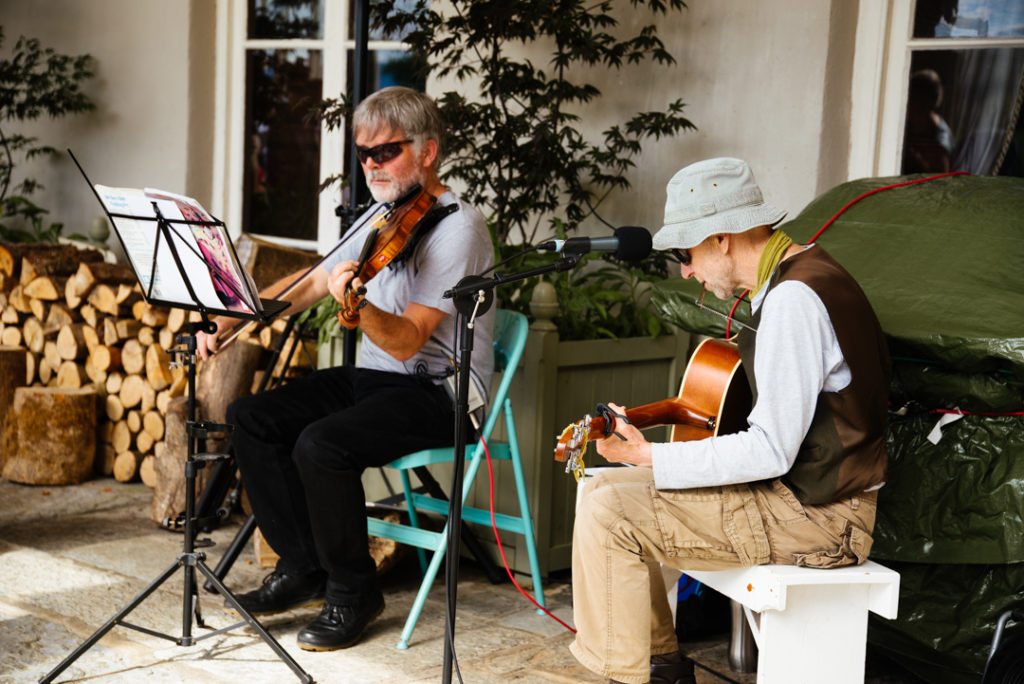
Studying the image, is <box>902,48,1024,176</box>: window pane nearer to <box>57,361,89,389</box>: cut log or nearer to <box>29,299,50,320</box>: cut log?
<box>57,361,89,389</box>: cut log

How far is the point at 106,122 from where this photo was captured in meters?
6.01

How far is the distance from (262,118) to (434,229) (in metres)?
2.93

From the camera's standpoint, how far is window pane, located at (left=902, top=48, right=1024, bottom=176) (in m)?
3.69

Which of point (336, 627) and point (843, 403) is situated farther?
point (336, 627)

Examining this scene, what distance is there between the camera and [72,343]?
4883 millimetres

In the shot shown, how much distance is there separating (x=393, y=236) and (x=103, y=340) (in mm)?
2405

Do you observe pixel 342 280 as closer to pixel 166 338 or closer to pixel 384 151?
pixel 384 151

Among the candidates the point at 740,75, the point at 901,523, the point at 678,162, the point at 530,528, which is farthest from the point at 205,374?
the point at 901,523

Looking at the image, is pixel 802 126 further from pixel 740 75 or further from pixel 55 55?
pixel 55 55

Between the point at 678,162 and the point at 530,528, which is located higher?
the point at 678,162

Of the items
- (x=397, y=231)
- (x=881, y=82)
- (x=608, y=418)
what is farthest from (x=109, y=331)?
(x=881, y=82)

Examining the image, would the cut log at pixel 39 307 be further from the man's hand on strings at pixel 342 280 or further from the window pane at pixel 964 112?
the window pane at pixel 964 112

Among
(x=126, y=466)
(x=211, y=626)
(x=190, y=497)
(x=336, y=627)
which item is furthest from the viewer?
(x=126, y=466)

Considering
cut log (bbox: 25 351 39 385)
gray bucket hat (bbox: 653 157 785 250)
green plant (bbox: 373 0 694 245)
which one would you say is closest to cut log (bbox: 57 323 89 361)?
cut log (bbox: 25 351 39 385)
